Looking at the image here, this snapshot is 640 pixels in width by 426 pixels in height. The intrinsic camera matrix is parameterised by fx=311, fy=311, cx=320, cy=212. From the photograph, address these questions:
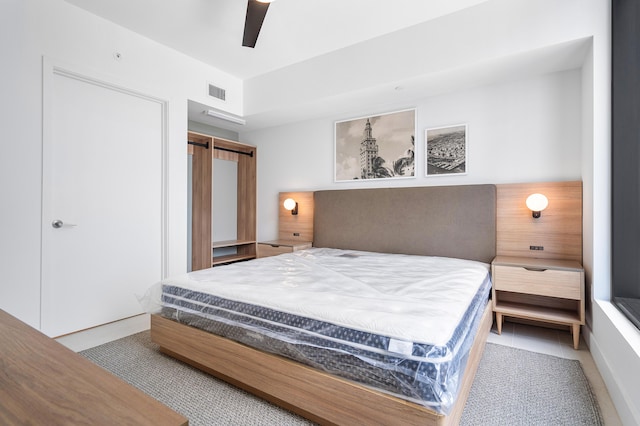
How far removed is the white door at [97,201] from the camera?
250cm

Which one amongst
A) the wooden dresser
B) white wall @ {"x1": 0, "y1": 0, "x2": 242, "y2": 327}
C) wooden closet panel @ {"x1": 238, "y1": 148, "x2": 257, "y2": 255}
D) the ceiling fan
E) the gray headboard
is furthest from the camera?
wooden closet panel @ {"x1": 238, "y1": 148, "x2": 257, "y2": 255}

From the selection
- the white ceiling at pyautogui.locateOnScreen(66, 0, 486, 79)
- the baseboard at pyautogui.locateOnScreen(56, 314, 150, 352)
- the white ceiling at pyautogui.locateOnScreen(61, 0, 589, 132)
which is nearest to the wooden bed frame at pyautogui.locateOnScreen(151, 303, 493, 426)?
the baseboard at pyautogui.locateOnScreen(56, 314, 150, 352)

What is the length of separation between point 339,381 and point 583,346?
2200mm

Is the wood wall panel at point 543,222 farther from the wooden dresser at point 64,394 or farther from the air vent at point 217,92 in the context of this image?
the air vent at point 217,92

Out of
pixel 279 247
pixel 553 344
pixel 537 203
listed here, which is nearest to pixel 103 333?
pixel 279 247

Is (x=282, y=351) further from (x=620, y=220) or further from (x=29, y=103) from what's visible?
(x=29, y=103)

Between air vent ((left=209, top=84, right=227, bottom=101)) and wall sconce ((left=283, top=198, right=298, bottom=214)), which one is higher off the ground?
air vent ((left=209, top=84, right=227, bottom=101))

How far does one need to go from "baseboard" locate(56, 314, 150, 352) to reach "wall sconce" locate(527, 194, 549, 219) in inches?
140

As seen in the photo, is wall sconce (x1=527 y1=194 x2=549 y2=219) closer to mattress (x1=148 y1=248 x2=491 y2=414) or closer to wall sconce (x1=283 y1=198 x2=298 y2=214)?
mattress (x1=148 y1=248 x2=491 y2=414)

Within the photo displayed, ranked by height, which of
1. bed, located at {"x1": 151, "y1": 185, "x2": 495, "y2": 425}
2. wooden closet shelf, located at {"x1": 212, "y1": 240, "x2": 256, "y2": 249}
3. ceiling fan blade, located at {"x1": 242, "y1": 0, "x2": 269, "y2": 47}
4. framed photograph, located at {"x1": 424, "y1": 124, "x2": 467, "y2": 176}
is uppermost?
ceiling fan blade, located at {"x1": 242, "y1": 0, "x2": 269, "y2": 47}

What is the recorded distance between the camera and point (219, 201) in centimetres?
459

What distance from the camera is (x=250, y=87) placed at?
4027mm

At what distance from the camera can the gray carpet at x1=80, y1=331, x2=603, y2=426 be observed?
157 centimetres

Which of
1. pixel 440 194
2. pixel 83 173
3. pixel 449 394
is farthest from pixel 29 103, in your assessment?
pixel 440 194
